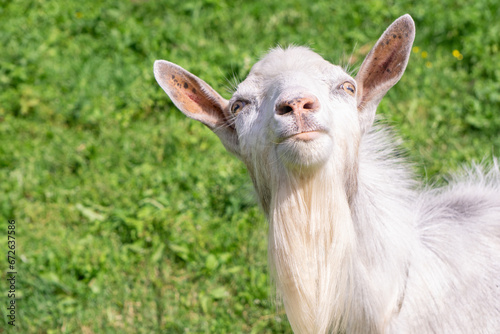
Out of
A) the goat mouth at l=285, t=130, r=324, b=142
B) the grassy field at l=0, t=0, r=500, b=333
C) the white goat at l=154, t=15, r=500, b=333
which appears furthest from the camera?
the grassy field at l=0, t=0, r=500, b=333

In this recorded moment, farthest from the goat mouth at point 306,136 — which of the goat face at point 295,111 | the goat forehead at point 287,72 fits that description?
the goat forehead at point 287,72

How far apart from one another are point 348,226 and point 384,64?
104 centimetres

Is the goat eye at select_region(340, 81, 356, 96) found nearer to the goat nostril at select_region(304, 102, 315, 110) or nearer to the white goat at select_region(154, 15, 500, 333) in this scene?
the white goat at select_region(154, 15, 500, 333)

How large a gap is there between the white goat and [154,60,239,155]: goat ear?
0.18 meters

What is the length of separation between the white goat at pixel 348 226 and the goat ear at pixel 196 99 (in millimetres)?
181

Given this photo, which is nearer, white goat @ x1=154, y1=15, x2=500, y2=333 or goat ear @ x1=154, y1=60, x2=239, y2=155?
white goat @ x1=154, y1=15, x2=500, y2=333

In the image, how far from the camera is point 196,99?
13.0ft

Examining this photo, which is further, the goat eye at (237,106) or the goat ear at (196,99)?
the goat ear at (196,99)

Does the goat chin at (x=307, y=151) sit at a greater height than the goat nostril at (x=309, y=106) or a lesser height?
lesser

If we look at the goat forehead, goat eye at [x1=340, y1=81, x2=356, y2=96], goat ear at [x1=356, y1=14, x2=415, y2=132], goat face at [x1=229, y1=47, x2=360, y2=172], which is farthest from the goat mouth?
goat ear at [x1=356, y1=14, x2=415, y2=132]

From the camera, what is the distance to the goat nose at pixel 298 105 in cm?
304

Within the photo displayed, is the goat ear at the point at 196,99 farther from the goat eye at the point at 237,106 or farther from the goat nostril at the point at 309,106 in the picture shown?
the goat nostril at the point at 309,106

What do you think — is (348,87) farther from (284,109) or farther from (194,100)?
(194,100)

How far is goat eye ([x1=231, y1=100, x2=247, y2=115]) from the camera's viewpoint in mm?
3584
